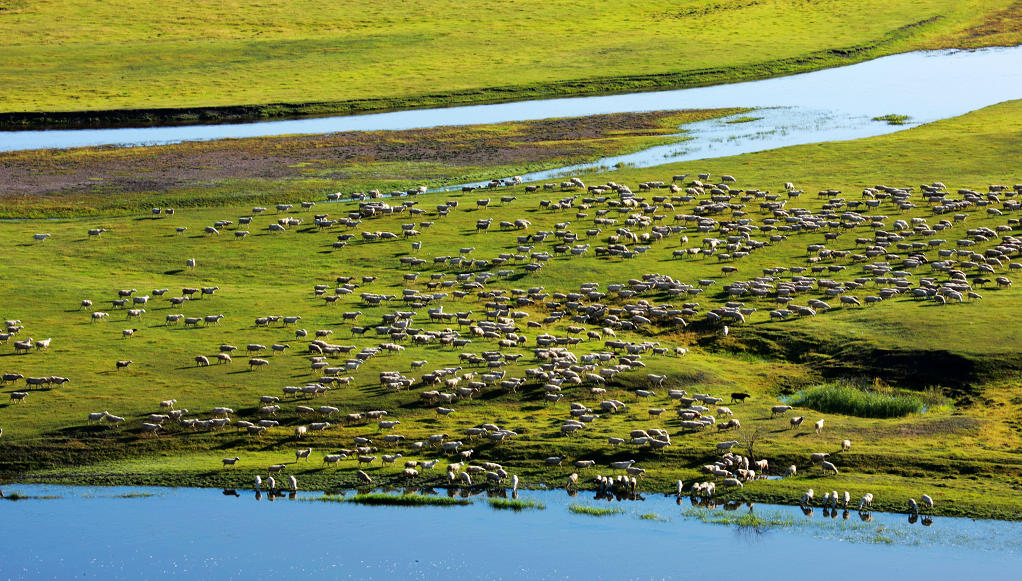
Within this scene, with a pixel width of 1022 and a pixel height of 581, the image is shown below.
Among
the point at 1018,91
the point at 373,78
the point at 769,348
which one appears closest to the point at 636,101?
the point at 373,78

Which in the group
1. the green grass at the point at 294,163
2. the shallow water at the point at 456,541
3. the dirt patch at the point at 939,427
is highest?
the green grass at the point at 294,163

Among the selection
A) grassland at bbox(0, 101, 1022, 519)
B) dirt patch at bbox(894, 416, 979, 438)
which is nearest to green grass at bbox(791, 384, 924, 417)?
grassland at bbox(0, 101, 1022, 519)

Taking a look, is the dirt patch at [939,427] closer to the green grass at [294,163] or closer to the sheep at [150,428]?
the sheep at [150,428]

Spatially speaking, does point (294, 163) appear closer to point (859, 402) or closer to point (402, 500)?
point (859, 402)

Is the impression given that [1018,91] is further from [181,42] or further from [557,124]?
[181,42]

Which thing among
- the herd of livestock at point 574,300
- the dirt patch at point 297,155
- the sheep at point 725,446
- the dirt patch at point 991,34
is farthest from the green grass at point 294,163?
the dirt patch at point 991,34
